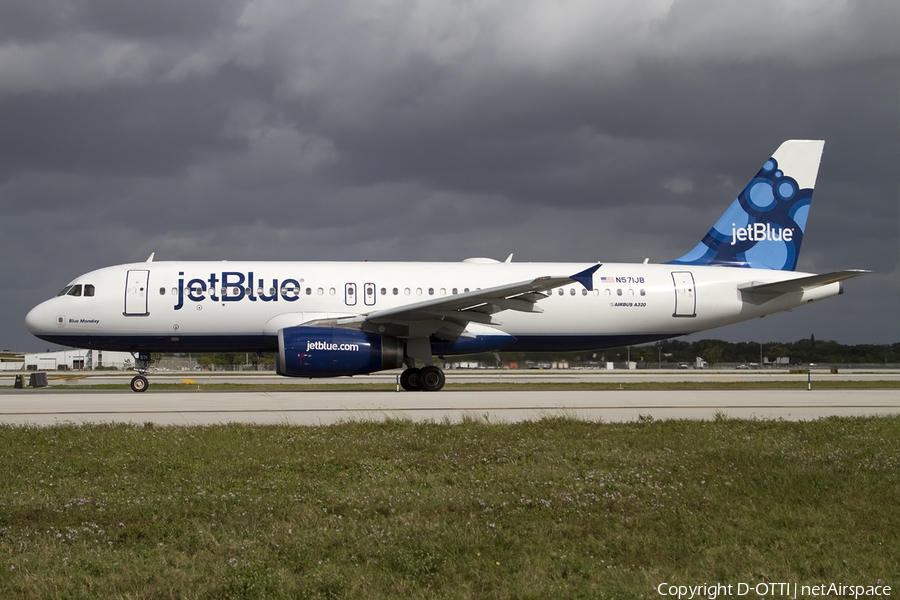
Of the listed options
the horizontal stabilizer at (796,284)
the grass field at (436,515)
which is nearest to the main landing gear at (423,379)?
the horizontal stabilizer at (796,284)

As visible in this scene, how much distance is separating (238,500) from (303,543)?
1.40 meters

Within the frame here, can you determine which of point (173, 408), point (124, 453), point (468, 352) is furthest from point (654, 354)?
point (124, 453)

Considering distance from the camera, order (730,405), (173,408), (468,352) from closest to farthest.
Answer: (173,408), (730,405), (468,352)

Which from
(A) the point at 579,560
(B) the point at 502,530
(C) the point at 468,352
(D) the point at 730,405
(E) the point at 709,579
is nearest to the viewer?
(E) the point at 709,579

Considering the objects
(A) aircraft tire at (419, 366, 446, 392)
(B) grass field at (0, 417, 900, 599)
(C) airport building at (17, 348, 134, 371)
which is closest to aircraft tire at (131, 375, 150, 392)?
(A) aircraft tire at (419, 366, 446, 392)

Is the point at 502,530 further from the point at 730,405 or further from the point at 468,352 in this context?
the point at 468,352

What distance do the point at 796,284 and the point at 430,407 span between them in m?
13.9

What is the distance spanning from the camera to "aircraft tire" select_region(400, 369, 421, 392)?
68.4ft

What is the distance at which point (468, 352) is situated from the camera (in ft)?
69.9

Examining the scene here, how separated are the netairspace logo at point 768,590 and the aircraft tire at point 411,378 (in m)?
16.5

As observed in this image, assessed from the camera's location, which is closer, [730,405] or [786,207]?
[730,405]

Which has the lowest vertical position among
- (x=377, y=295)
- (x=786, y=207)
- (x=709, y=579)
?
(x=709, y=579)

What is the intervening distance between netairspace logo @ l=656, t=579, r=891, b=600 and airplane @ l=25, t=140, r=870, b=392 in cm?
1329

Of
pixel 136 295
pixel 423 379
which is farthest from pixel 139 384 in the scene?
pixel 423 379
